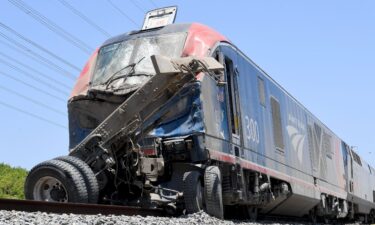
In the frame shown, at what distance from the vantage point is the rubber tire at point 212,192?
24.6ft

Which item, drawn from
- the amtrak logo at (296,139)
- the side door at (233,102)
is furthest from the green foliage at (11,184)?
the side door at (233,102)

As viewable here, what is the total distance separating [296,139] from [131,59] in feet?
20.8

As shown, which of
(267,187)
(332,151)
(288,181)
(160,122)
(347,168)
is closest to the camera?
(160,122)

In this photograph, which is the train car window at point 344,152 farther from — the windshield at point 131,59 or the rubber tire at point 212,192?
the rubber tire at point 212,192

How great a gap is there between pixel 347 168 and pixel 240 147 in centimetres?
1394

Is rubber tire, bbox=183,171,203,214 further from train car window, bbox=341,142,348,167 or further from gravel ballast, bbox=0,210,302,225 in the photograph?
train car window, bbox=341,142,348,167

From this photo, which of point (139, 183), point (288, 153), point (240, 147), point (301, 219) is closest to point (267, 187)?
point (240, 147)

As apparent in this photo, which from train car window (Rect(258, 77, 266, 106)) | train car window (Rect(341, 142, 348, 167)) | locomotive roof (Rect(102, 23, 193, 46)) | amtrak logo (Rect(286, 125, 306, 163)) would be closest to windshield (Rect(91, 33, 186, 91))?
locomotive roof (Rect(102, 23, 193, 46))

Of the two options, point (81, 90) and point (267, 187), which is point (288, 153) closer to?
point (267, 187)

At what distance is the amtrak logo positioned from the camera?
13078mm

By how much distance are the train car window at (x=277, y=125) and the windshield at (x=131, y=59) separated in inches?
154

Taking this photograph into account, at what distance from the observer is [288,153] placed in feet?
40.9

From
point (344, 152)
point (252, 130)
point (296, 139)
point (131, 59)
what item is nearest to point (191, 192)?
point (131, 59)

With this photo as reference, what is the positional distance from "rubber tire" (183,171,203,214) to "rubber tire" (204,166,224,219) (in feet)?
0.42
